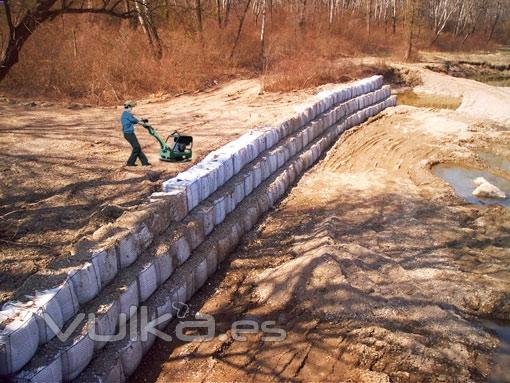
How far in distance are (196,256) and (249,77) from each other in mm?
10942

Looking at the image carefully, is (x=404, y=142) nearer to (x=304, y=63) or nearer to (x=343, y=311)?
(x=304, y=63)

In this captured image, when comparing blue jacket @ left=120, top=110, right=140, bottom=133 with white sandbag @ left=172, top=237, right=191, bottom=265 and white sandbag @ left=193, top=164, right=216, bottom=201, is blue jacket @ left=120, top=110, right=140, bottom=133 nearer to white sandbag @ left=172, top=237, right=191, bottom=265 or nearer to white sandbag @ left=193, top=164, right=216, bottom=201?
white sandbag @ left=193, top=164, right=216, bottom=201

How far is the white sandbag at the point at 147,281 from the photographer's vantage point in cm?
407

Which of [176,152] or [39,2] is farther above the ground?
[39,2]

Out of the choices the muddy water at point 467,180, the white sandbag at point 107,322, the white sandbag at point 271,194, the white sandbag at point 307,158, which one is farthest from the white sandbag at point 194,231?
the muddy water at point 467,180

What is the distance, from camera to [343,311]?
13.7ft

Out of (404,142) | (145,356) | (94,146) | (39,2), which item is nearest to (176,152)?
(94,146)

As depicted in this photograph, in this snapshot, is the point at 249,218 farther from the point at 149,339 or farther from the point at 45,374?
the point at 45,374

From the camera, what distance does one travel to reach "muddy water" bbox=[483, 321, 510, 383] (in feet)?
12.4

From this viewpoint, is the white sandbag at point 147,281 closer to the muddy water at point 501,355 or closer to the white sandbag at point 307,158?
the muddy water at point 501,355

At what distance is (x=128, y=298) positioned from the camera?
3.89m

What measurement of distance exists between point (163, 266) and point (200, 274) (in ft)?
2.07

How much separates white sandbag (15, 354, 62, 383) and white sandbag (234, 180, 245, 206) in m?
3.44

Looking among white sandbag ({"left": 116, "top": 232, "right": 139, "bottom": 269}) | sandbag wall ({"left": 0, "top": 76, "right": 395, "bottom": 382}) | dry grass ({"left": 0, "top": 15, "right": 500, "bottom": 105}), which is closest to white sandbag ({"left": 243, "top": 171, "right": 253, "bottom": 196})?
sandbag wall ({"left": 0, "top": 76, "right": 395, "bottom": 382})
